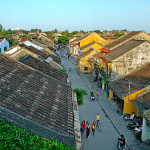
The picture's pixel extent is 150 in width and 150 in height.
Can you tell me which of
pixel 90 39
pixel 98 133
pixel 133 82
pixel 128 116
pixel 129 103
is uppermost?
pixel 90 39

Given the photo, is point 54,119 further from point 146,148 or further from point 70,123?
point 146,148

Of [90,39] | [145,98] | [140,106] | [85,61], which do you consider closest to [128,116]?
[140,106]

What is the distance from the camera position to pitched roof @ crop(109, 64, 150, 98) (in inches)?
648

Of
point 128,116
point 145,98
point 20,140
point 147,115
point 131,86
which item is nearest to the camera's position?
point 20,140

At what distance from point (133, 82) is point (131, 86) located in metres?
0.83

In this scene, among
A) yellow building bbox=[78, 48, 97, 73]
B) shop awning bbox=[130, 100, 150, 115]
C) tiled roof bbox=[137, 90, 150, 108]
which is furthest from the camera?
yellow building bbox=[78, 48, 97, 73]

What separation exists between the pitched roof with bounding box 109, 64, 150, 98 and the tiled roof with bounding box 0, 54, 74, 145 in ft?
25.9

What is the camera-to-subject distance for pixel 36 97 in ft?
26.5

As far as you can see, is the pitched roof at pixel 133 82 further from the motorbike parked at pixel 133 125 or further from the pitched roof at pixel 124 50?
the pitched roof at pixel 124 50

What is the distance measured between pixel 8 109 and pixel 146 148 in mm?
10147

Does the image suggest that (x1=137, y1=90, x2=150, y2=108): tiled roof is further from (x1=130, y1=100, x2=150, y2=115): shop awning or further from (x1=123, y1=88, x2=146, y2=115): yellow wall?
(x1=123, y1=88, x2=146, y2=115): yellow wall

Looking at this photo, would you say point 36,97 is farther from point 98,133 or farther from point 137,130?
point 137,130

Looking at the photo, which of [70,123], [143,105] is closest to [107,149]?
[143,105]

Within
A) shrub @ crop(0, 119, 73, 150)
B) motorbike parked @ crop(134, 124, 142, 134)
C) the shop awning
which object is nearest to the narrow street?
motorbike parked @ crop(134, 124, 142, 134)
